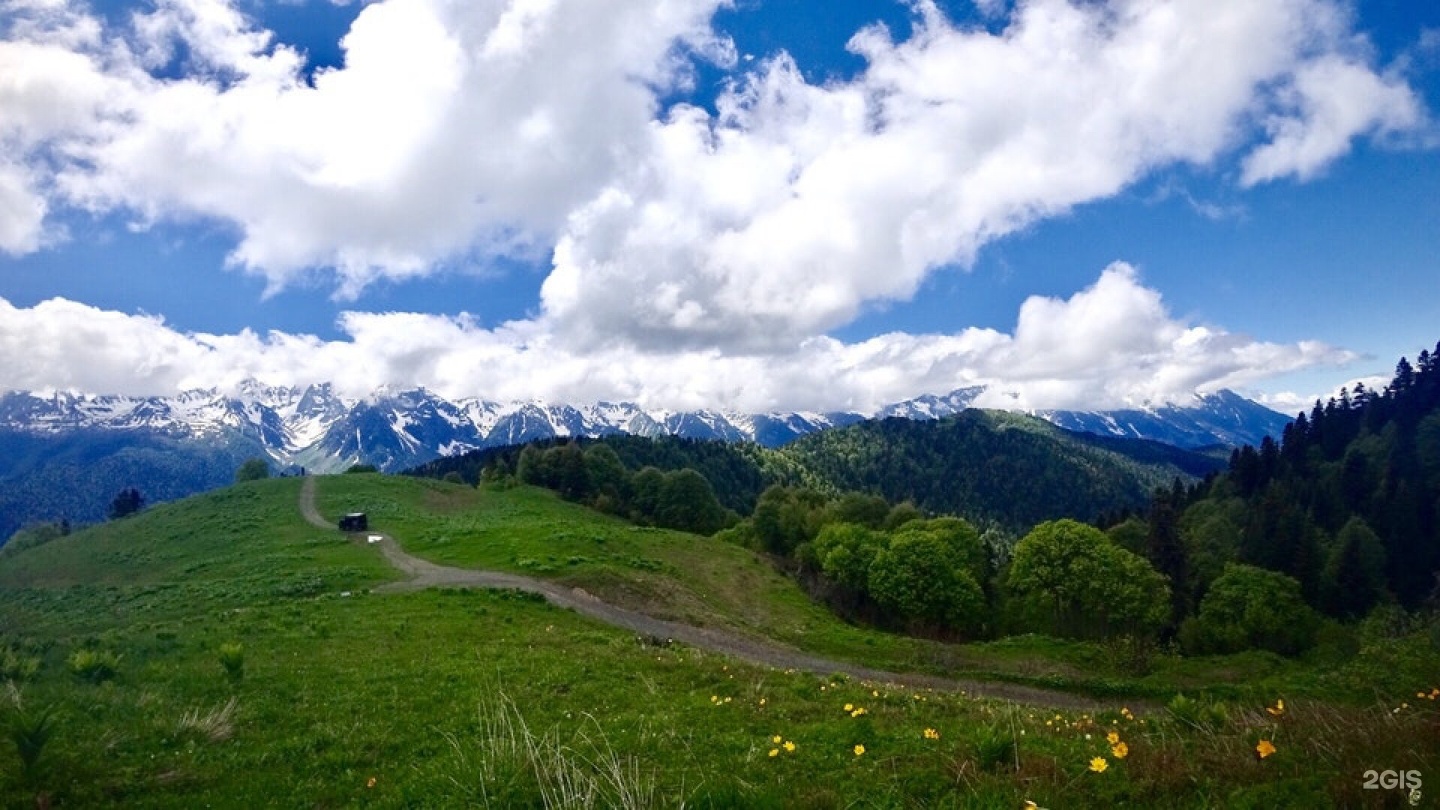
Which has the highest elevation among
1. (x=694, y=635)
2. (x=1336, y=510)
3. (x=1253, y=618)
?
(x=1336, y=510)

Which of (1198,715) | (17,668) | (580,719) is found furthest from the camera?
(17,668)

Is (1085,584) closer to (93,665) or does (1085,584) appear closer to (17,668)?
(93,665)

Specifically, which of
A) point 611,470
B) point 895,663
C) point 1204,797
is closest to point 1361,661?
point 895,663

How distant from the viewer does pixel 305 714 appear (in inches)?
564

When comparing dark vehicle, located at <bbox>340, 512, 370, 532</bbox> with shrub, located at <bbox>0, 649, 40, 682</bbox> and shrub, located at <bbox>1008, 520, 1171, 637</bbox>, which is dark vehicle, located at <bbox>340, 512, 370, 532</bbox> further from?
shrub, located at <bbox>1008, 520, 1171, 637</bbox>

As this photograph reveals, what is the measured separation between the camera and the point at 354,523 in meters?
67.8

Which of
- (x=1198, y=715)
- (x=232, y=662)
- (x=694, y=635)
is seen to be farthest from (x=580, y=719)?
(x=694, y=635)

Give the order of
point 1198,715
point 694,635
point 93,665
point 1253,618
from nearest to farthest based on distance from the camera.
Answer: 1. point 1198,715
2. point 93,665
3. point 694,635
4. point 1253,618

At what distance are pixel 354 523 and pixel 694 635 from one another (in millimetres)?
48798

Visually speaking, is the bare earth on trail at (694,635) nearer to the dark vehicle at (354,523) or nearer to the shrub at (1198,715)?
the shrub at (1198,715)

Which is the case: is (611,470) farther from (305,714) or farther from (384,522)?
(305,714)

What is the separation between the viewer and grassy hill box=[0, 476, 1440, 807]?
7.23 meters

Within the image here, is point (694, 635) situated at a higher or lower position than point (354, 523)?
lower

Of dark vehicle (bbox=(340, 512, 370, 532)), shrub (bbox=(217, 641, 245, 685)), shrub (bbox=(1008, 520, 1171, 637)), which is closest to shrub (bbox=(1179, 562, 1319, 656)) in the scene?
shrub (bbox=(1008, 520, 1171, 637))
